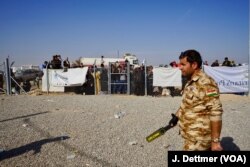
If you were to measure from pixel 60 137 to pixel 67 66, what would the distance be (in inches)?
489

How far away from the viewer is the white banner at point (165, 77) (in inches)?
647

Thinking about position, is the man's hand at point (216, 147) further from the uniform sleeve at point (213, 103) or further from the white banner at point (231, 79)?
the white banner at point (231, 79)

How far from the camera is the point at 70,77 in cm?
1752

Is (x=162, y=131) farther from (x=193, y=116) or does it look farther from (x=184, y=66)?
(x=184, y=66)

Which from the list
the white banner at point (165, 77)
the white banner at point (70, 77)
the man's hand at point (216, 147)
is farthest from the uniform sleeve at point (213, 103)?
the white banner at point (70, 77)

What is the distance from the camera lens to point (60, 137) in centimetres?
713

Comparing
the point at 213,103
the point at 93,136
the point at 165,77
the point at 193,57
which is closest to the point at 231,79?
the point at 165,77

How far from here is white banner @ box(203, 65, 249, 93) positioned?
16.2m

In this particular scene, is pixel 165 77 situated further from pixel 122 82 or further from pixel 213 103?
pixel 213 103

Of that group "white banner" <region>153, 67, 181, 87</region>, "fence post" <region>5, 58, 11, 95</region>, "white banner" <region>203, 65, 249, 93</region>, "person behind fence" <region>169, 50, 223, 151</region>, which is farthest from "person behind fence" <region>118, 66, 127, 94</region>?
"person behind fence" <region>169, 50, 223, 151</region>

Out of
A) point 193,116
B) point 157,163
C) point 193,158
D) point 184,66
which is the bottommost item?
Result: point 157,163

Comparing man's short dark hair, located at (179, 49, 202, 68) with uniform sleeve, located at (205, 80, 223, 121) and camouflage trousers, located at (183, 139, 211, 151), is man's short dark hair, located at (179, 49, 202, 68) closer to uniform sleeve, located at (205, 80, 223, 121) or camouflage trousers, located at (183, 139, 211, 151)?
uniform sleeve, located at (205, 80, 223, 121)

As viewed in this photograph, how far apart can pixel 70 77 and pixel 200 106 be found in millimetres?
14621

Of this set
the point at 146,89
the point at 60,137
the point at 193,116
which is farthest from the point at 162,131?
the point at 146,89
